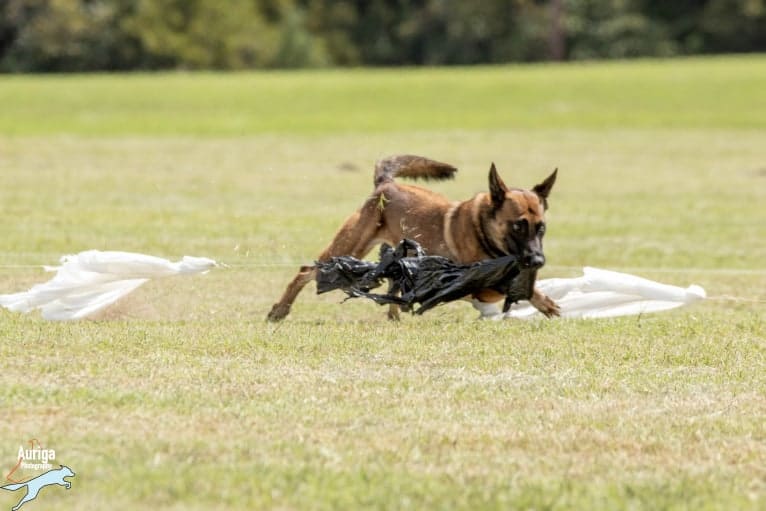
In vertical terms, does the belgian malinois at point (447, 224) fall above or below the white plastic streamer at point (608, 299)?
above

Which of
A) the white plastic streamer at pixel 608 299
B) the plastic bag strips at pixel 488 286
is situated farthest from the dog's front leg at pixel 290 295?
the white plastic streamer at pixel 608 299

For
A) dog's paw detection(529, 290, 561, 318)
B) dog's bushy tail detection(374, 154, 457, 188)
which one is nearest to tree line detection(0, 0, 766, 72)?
dog's bushy tail detection(374, 154, 457, 188)

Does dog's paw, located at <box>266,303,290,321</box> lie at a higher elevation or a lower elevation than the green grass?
higher

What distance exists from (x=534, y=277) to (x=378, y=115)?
3020 centimetres

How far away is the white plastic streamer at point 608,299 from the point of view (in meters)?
9.90

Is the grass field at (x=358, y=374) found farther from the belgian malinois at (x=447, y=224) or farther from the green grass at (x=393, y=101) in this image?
the green grass at (x=393, y=101)

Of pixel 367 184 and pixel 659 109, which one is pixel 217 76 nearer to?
pixel 659 109

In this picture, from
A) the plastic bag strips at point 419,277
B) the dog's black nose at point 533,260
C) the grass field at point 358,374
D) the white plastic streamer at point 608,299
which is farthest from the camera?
the white plastic streamer at point 608,299

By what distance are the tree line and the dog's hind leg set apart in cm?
6165

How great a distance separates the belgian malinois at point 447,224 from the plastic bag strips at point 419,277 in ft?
0.38

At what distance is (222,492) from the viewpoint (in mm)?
5418

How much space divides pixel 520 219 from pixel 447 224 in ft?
2.63

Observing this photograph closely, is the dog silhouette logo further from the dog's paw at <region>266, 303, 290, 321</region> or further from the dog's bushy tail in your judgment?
the dog's bushy tail

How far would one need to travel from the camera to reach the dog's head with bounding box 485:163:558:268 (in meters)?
8.80
